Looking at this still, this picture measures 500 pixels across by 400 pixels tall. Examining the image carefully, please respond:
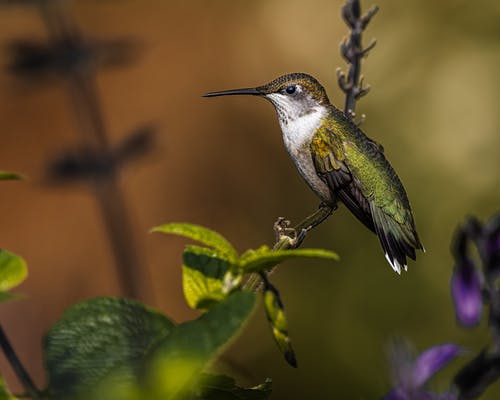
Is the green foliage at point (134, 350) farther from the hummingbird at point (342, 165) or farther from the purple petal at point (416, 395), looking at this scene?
the hummingbird at point (342, 165)

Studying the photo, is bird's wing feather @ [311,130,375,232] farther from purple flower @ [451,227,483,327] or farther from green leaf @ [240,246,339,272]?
purple flower @ [451,227,483,327]

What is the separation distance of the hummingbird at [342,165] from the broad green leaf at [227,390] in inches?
28.3

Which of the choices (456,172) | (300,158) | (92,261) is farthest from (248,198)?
(300,158)

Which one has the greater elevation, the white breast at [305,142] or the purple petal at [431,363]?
the white breast at [305,142]

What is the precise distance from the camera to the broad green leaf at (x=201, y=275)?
0.74m

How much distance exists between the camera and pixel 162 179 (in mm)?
4691

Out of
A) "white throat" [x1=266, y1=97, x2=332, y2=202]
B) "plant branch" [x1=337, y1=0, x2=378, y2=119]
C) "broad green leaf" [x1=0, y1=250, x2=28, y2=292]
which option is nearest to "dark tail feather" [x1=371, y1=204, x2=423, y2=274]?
"white throat" [x1=266, y1=97, x2=332, y2=202]

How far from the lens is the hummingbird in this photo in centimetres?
149

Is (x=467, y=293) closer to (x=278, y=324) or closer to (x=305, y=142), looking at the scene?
(x=278, y=324)

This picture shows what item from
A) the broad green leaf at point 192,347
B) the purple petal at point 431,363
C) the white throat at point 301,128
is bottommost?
the purple petal at point 431,363

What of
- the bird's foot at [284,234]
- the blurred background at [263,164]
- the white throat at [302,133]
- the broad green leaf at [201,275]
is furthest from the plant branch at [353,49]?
the blurred background at [263,164]

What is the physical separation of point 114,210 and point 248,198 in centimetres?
127

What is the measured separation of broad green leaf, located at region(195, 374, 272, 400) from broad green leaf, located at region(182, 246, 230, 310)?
2.6 inches

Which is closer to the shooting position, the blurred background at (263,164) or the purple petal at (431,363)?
the purple petal at (431,363)
